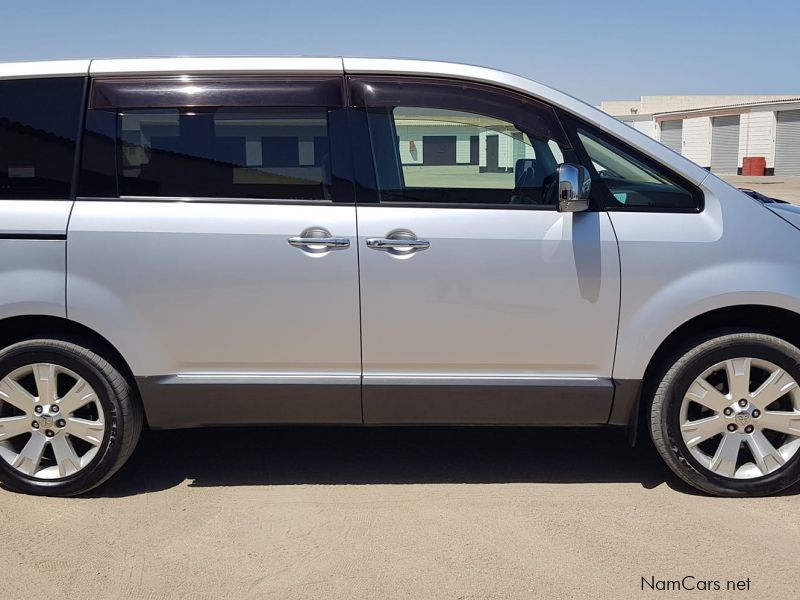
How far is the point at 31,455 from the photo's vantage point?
3643mm

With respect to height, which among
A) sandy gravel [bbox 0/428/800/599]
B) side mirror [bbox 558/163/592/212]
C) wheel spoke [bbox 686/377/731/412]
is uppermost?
side mirror [bbox 558/163/592/212]

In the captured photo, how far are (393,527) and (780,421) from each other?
183cm

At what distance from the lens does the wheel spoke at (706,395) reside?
11.6ft

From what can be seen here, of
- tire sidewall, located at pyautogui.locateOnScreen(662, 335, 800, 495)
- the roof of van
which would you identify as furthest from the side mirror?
tire sidewall, located at pyautogui.locateOnScreen(662, 335, 800, 495)

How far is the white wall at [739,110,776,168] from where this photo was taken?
37625 millimetres

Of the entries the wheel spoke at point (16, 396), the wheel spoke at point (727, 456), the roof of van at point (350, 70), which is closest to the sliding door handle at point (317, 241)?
the roof of van at point (350, 70)

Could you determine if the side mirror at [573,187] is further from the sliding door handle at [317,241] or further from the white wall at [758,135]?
the white wall at [758,135]

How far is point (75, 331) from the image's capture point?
3609 mm

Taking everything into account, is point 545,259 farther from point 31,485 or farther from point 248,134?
point 31,485

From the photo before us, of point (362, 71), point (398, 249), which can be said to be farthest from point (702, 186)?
point (362, 71)

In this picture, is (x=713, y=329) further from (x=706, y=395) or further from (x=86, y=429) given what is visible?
(x=86, y=429)

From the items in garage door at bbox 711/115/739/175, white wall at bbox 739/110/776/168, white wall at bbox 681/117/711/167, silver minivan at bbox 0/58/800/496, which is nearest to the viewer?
silver minivan at bbox 0/58/800/496

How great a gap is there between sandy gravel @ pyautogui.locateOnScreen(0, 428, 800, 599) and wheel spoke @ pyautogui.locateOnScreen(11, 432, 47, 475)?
164 mm

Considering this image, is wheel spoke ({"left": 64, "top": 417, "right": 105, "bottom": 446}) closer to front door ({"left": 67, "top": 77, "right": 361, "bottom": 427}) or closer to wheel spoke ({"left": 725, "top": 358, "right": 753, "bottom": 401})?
front door ({"left": 67, "top": 77, "right": 361, "bottom": 427})
